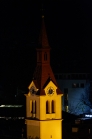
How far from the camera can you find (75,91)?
95062 millimetres

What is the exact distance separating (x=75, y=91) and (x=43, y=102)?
34.9 metres

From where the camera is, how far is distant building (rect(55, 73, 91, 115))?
9006cm

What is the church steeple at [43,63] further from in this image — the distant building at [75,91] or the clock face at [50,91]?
the distant building at [75,91]

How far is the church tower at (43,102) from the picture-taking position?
6044 cm

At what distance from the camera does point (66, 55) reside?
320ft

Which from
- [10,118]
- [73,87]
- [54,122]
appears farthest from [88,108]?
[54,122]

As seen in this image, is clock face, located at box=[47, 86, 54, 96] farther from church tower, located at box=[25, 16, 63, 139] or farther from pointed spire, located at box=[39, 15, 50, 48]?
pointed spire, located at box=[39, 15, 50, 48]

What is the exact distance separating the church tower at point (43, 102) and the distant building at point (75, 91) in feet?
88.6

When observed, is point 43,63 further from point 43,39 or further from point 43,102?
point 43,102

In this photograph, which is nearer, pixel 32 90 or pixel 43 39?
pixel 32 90

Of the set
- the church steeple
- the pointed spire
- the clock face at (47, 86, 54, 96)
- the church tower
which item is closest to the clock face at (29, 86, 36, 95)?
the church tower

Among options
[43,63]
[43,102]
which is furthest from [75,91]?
[43,102]

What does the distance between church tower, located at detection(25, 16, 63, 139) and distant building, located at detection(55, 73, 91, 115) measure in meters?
27.0

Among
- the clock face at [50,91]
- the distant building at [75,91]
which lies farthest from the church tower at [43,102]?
the distant building at [75,91]
